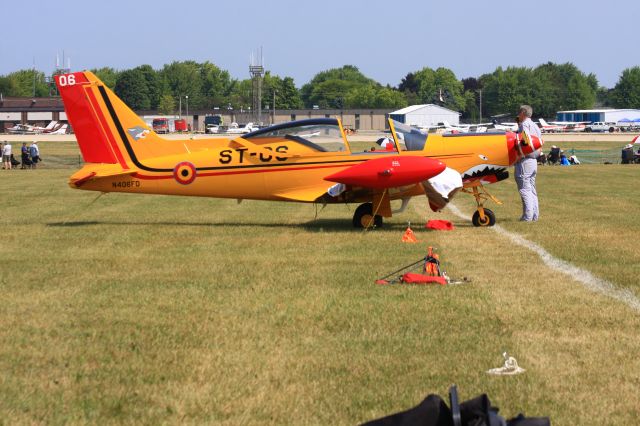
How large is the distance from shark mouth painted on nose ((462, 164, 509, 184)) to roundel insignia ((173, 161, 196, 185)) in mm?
4369

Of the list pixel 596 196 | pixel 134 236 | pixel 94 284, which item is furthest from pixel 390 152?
pixel 596 196

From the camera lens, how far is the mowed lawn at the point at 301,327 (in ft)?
17.9

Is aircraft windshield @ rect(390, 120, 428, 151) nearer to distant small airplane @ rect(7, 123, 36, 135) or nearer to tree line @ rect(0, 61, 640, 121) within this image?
distant small airplane @ rect(7, 123, 36, 135)

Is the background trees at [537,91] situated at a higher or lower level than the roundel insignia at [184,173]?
higher

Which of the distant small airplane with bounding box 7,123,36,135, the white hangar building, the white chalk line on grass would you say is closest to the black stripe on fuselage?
the white chalk line on grass

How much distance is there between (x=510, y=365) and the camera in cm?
601

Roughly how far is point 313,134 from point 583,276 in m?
6.16

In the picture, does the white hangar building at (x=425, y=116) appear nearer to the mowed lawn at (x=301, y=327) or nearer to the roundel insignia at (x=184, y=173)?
the roundel insignia at (x=184, y=173)

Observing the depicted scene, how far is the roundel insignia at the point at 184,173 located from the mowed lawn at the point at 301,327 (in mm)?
1007

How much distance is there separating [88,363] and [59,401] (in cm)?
86

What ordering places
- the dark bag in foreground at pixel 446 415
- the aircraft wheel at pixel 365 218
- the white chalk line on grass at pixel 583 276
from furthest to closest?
the aircraft wheel at pixel 365 218 < the white chalk line on grass at pixel 583 276 < the dark bag in foreground at pixel 446 415

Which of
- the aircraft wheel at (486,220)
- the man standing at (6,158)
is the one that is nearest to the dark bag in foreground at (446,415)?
the aircraft wheel at (486,220)

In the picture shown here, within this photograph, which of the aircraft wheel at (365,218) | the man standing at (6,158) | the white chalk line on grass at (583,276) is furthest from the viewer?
the man standing at (6,158)

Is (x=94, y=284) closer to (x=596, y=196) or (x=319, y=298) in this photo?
(x=319, y=298)
